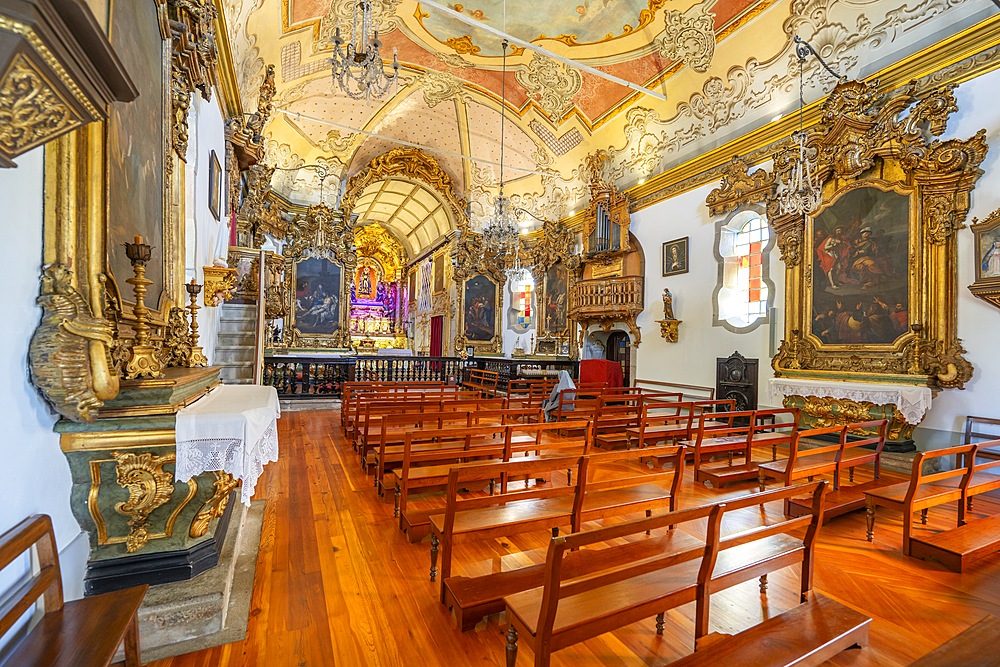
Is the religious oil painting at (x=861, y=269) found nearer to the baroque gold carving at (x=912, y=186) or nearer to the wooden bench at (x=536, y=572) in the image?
the baroque gold carving at (x=912, y=186)

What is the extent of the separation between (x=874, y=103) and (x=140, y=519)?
373 inches

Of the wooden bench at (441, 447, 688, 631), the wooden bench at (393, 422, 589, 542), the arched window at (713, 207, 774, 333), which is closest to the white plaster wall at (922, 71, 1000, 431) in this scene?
the arched window at (713, 207, 774, 333)

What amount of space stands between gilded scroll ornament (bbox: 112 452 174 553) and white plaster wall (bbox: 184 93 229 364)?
2.43m

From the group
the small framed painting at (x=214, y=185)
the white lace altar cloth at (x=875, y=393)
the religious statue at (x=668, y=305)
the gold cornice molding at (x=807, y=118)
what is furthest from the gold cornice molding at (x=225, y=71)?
the white lace altar cloth at (x=875, y=393)

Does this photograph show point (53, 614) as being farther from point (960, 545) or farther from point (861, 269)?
point (861, 269)

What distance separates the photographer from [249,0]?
6754 mm

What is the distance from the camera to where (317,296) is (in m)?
14.5

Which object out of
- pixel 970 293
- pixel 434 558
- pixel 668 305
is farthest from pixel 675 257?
pixel 434 558

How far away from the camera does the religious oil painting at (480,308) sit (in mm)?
16094

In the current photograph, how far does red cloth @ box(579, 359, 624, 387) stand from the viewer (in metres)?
11.3

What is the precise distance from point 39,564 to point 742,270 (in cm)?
998

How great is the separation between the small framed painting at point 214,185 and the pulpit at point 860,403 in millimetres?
8488

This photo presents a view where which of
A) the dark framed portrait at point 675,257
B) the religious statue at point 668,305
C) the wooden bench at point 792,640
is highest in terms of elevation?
the dark framed portrait at point 675,257

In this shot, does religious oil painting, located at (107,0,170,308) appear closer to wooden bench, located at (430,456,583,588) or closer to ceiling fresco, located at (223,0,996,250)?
wooden bench, located at (430,456,583,588)
